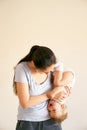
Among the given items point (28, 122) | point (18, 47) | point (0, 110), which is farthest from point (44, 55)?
point (0, 110)

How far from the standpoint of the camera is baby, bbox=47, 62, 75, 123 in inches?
64.1

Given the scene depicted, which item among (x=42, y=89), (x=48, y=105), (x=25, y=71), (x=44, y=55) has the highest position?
(x=44, y=55)

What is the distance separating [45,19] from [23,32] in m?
0.26

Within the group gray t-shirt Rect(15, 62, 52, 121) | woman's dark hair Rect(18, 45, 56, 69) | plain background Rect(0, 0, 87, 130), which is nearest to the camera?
woman's dark hair Rect(18, 45, 56, 69)

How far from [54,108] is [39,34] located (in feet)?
3.42

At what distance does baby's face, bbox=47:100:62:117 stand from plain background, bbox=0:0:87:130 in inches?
36.6

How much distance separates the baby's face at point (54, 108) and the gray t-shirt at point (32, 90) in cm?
3

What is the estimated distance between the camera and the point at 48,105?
1679 mm

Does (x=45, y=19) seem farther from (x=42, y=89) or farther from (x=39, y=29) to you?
(x=42, y=89)

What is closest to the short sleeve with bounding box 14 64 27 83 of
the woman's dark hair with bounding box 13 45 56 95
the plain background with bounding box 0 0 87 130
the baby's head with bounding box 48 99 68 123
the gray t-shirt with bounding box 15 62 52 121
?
the gray t-shirt with bounding box 15 62 52 121

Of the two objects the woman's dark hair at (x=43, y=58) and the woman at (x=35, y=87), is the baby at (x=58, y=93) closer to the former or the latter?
the woman at (x=35, y=87)

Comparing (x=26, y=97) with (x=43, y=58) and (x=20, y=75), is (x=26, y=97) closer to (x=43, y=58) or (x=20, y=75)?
(x=20, y=75)

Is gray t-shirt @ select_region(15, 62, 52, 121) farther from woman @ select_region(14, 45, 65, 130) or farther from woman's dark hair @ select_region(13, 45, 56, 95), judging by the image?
woman's dark hair @ select_region(13, 45, 56, 95)

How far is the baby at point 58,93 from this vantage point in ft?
5.34
